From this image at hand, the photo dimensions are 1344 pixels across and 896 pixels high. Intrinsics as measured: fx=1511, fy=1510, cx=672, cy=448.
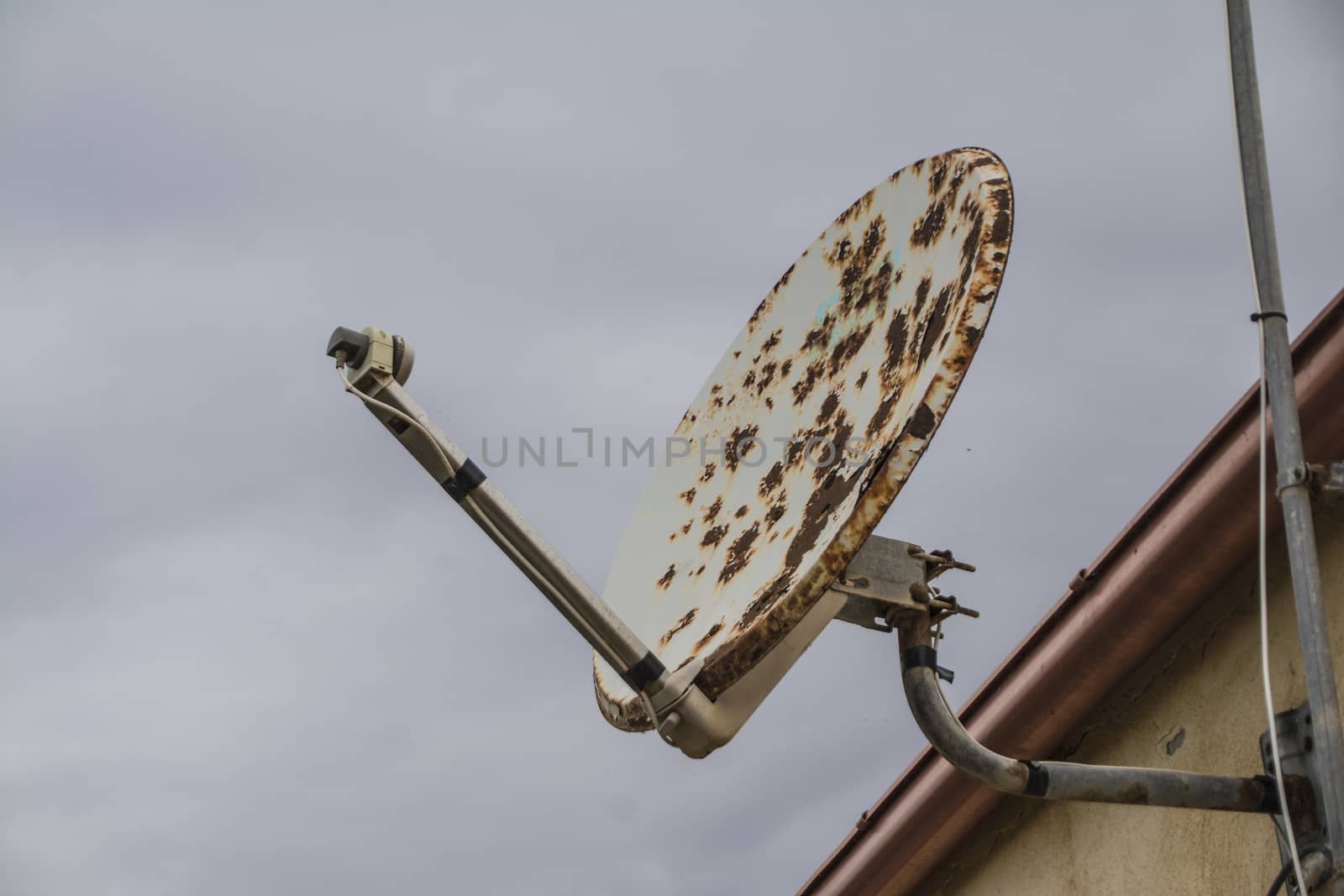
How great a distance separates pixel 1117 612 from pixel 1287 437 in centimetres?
73

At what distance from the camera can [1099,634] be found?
3.45 m

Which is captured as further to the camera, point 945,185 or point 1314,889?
point 945,185

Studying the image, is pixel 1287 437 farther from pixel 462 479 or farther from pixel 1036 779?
pixel 462 479

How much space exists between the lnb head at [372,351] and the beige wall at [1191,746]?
1826mm

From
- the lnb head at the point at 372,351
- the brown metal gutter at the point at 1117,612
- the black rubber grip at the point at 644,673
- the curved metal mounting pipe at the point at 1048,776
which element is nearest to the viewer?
the lnb head at the point at 372,351

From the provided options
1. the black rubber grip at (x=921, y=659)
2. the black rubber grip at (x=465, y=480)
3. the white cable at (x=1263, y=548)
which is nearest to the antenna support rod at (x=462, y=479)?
the black rubber grip at (x=465, y=480)

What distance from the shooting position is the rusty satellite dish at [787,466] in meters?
2.43

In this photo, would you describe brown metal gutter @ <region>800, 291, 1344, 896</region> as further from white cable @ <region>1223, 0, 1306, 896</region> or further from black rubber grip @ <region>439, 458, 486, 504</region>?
black rubber grip @ <region>439, 458, 486, 504</region>

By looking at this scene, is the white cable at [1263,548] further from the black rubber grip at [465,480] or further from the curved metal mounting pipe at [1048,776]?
the black rubber grip at [465,480]

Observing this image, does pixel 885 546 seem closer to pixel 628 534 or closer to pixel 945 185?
pixel 945 185

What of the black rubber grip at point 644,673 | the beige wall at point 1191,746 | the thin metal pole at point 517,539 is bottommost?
the beige wall at point 1191,746

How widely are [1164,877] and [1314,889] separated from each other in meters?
0.64

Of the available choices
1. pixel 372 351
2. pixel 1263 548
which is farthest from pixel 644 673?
pixel 1263 548

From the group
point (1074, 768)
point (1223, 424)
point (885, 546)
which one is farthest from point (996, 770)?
point (1223, 424)
